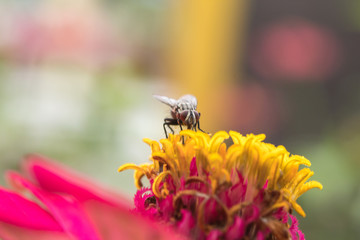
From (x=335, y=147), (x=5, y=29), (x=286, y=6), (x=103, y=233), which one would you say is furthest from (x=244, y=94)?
(x=103, y=233)

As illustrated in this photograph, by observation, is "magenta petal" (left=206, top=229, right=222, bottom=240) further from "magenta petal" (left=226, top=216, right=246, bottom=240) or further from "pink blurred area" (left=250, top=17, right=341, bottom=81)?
"pink blurred area" (left=250, top=17, right=341, bottom=81)

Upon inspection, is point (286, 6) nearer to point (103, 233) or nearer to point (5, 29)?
point (5, 29)

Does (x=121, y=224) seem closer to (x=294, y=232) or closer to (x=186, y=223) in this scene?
(x=186, y=223)

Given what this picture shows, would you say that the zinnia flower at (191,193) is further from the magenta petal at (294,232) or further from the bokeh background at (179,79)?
the bokeh background at (179,79)

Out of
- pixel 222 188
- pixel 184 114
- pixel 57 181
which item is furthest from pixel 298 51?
pixel 57 181

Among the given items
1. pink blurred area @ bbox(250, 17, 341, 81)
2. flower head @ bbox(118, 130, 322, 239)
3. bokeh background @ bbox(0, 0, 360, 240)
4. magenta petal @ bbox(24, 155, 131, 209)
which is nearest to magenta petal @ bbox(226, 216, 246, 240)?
flower head @ bbox(118, 130, 322, 239)

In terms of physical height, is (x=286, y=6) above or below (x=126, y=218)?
above
